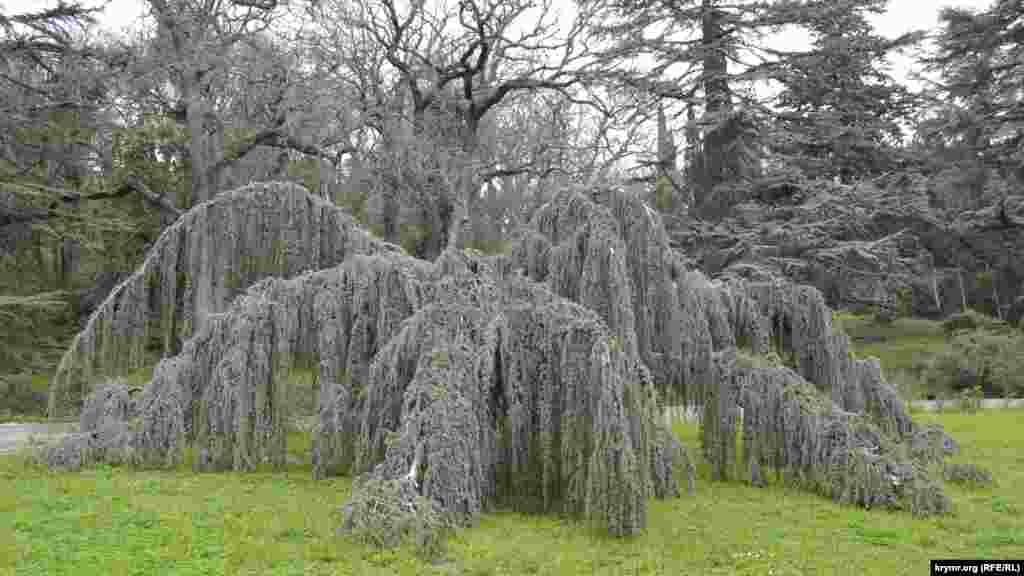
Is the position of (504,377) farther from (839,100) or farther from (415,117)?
(839,100)

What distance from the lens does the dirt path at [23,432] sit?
8.08 m

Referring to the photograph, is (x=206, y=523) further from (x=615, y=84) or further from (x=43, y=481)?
(x=615, y=84)

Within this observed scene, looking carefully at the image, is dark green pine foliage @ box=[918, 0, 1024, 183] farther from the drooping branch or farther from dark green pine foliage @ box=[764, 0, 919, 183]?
the drooping branch

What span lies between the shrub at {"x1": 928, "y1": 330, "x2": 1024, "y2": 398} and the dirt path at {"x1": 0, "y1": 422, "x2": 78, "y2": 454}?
51.1 ft

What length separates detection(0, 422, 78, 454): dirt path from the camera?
808cm

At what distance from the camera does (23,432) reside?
9.86 metres

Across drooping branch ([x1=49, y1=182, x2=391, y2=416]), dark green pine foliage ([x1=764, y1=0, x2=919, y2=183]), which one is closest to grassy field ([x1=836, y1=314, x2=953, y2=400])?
dark green pine foliage ([x1=764, y1=0, x2=919, y2=183])

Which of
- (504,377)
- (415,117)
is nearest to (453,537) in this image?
(504,377)

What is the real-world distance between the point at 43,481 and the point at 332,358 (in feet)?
7.90

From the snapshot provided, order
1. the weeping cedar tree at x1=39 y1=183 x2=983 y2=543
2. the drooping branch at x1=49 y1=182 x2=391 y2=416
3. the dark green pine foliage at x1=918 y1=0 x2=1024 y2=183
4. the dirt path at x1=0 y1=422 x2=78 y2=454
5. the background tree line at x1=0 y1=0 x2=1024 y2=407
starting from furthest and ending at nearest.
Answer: the dark green pine foliage at x1=918 y1=0 x2=1024 y2=183
the background tree line at x1=0 y1=0 x2=1024 y2=407
the dirt path at x1=0 y1=422 x2=78 y2=454
the drooping branch at x1=49 y1=182 x2=391 y2=416
the weeping cedar tree at x1=39 y1=183 x2=983 y2=543

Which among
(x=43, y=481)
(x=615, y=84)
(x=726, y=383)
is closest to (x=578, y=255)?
(x=726, y=383)

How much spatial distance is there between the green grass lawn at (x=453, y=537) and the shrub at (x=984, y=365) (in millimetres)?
10430

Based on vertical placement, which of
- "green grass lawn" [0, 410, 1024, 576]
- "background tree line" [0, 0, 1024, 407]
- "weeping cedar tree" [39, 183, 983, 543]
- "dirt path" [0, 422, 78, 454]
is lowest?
"green grass lawn" [0, 410, 1024, 576]

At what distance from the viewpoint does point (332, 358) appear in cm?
610
